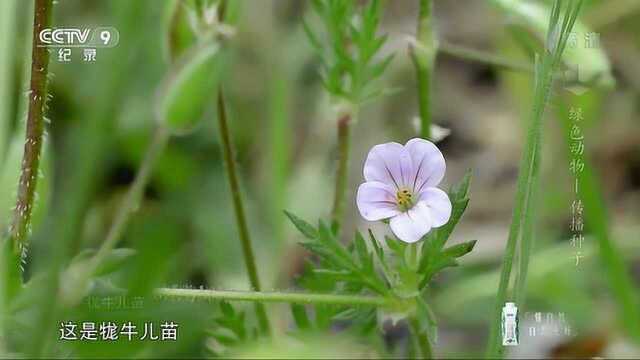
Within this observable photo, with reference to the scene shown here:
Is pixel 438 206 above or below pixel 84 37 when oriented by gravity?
below

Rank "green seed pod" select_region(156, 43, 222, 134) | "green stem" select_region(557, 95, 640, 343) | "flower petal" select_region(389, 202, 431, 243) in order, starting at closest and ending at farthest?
"flower petal" select_region(389, 202, 431, 243) → "green seed pod" select_region(156, 43, 222, 134) → "green stem" select_region(557, 95, 640, 343)

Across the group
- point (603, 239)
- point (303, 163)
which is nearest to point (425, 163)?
point (603, 239)

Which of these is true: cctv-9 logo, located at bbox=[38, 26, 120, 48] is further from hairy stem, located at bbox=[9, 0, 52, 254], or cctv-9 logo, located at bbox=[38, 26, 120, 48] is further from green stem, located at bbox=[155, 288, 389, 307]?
green stem, located at bbox=[155, 288, 389, 307]

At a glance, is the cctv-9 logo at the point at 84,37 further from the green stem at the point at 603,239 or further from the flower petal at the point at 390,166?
the green stem at the point at 603,239

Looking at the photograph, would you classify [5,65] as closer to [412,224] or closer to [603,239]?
[412,224]

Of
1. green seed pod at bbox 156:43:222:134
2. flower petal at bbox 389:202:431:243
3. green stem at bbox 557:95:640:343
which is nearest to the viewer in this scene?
flower petal at bbox 389:202:431:243

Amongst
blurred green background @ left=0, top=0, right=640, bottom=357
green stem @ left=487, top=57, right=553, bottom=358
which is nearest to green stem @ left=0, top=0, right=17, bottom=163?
blurred green background @ left=0, top=0, right=640, bottom=357

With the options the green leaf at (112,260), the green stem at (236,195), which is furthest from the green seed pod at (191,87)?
the green leaf at (112,260)
